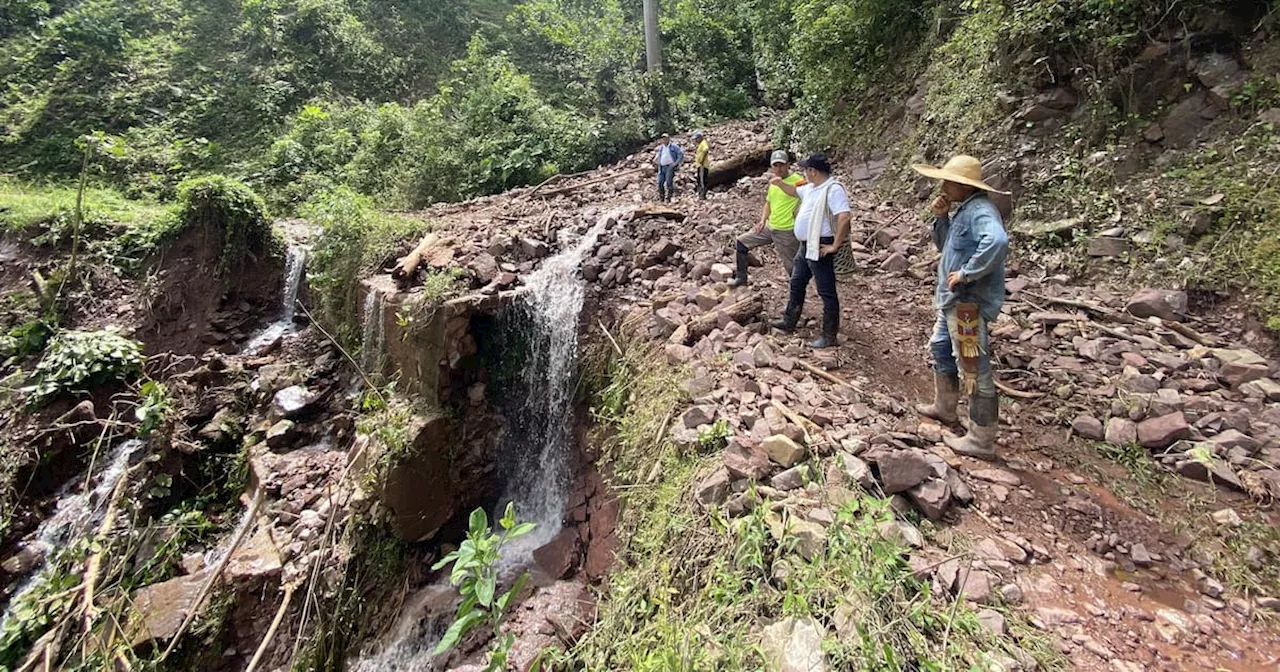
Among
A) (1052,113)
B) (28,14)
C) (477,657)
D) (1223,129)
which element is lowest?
A: (477,657)

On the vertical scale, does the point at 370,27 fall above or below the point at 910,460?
above

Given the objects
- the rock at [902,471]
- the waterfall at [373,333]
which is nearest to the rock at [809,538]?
the rock at [902,471]

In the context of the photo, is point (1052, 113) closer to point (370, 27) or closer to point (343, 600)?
point (343, 600)

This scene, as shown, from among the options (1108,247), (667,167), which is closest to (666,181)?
(667,167)

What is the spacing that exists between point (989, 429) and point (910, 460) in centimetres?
72

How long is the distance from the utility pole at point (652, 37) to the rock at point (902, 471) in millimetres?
12361

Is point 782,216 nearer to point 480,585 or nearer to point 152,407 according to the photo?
point 480,585

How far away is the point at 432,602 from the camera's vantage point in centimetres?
498

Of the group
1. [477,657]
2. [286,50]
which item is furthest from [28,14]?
[477,657]

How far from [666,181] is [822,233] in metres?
5.04

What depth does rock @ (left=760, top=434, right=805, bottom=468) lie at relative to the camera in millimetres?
3033

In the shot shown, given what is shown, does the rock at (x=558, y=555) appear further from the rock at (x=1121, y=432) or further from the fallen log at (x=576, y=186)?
the fallen log at (x=576, y=186)

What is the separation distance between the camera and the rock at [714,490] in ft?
9.84

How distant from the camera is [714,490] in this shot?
302 centimetres
